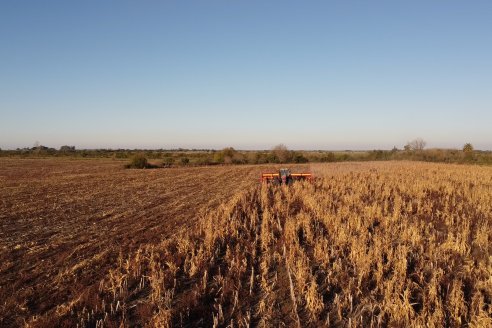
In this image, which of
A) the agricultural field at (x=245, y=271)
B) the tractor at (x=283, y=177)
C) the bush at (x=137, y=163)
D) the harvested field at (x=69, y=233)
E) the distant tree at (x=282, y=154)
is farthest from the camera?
the distant tree at (x=282, y=154)

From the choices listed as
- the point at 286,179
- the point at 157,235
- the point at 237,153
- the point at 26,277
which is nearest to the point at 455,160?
the point at 237,153

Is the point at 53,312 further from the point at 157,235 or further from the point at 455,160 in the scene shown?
the point at 455,160

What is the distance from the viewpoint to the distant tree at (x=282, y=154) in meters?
58.9

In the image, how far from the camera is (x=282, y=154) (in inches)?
2319

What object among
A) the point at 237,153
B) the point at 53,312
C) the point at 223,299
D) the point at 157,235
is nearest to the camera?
the point at 53,312

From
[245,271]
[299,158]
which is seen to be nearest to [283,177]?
[245,271]

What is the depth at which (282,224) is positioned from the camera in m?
10.4

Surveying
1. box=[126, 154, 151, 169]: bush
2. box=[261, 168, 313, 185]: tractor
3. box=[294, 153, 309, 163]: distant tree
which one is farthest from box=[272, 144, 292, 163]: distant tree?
box=[261, 168, 313, 185]: tractor

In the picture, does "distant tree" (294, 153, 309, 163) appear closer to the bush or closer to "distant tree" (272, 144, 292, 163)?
"distant tree" (272, 144, 292, 163)

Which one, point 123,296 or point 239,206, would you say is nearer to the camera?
point 123,296

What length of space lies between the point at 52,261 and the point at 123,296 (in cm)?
254

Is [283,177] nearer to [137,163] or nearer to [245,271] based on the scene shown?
[245,271]

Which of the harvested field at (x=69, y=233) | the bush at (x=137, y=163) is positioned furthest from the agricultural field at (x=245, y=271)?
the bush at (x=137, y=163)

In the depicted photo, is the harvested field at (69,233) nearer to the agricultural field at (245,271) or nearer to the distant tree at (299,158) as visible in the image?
the agricultural field at (245,271)
